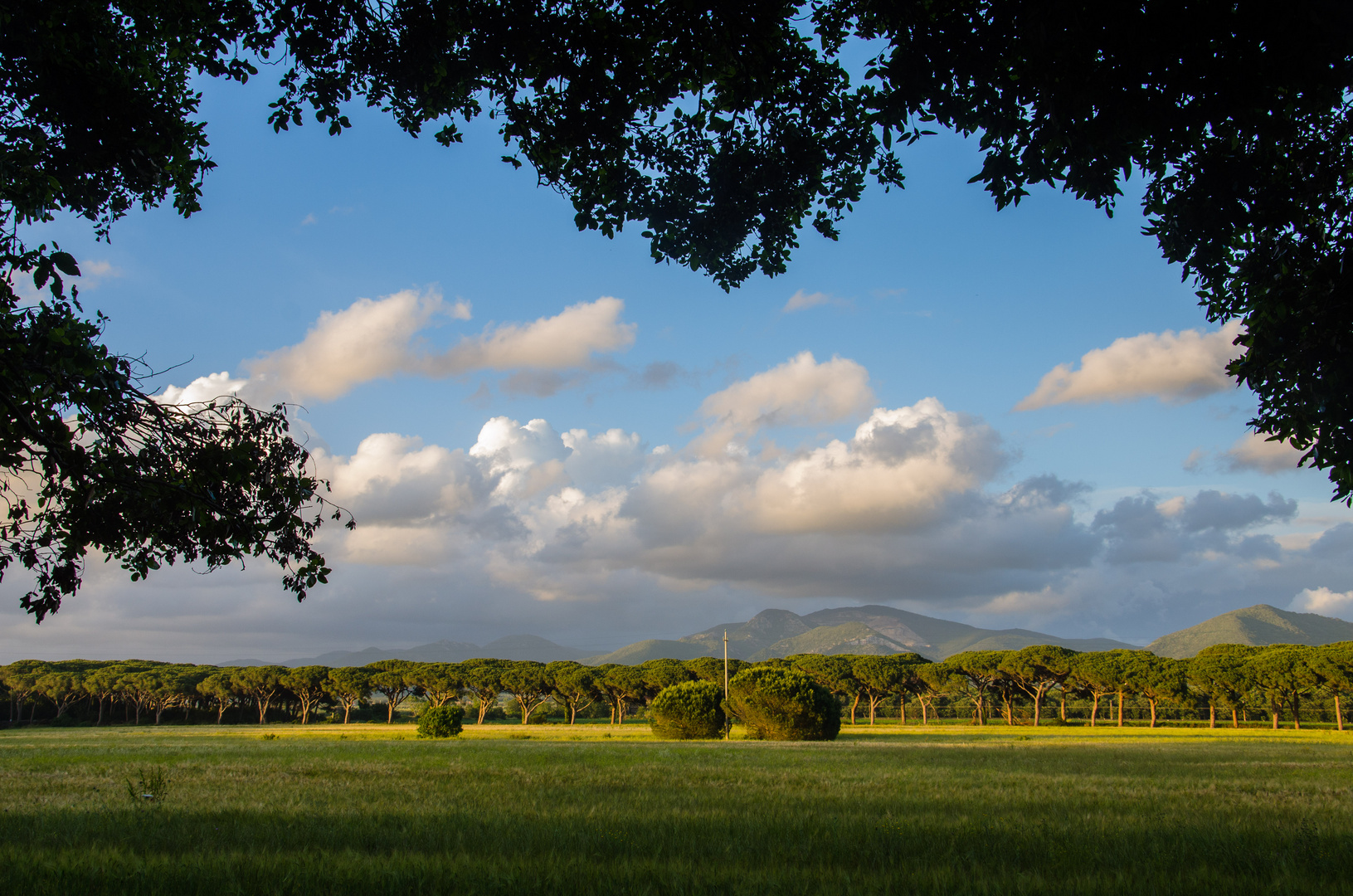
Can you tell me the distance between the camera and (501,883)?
A: 5660 mm

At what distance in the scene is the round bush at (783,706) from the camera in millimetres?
38375

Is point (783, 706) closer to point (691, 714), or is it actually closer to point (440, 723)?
point (691, 714)

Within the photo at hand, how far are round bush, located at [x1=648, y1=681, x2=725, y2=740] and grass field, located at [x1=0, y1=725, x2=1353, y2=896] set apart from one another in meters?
26.1

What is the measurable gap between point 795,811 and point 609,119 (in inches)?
337

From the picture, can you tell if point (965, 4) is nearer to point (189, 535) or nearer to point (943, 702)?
point (189, 535)

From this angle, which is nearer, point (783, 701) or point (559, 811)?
point (559, 811)

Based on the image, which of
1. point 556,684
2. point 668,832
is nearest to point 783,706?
point 668,832

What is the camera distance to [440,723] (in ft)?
A: 140

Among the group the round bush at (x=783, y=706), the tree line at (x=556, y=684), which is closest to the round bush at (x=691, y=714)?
the round bush at (x=783, y=706)

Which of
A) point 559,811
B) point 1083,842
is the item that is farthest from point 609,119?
point 1083,842

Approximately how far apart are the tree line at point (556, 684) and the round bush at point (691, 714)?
115 feet

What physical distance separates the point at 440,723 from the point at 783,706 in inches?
754

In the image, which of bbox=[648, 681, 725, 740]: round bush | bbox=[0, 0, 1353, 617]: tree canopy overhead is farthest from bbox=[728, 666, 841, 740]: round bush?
bbox=[0, 0, 1353, 617]: tree canopy overhead

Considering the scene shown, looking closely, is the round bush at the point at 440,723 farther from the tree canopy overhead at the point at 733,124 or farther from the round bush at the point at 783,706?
the tree canopy overhead at the point at 733,124
